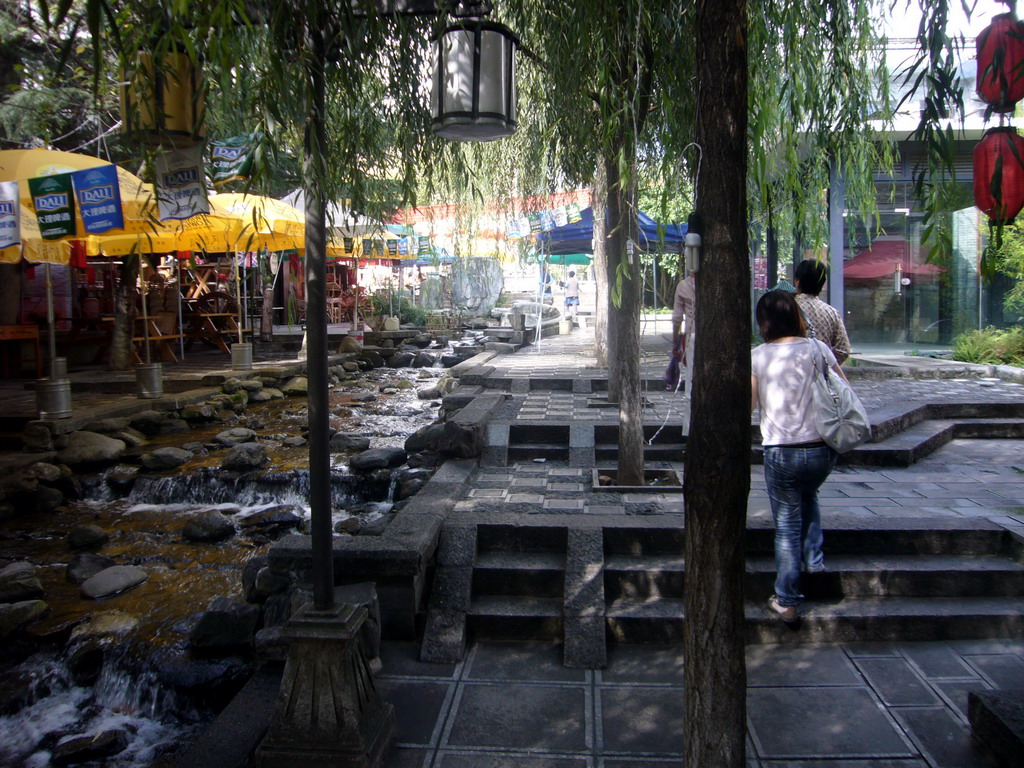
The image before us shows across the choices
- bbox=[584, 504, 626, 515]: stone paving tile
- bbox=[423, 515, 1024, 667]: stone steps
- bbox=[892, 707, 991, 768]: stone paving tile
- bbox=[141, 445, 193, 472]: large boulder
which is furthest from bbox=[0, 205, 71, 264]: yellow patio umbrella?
bbox=[892, 707, 991, 768]: stone paving tile

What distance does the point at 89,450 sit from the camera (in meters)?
9.23

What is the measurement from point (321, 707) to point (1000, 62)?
12.0ft

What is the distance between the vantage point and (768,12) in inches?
135

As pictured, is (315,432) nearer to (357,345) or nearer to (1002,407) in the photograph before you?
(1002,407)

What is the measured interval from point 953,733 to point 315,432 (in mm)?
3030

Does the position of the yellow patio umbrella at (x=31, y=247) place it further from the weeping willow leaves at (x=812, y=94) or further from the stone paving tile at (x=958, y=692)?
the stone paving tile at (x=958, y=692)

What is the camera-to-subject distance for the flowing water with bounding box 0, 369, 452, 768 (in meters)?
4.51

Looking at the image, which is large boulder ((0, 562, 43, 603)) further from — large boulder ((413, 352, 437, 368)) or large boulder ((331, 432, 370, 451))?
large boulder ((413, 352, 437, 368))

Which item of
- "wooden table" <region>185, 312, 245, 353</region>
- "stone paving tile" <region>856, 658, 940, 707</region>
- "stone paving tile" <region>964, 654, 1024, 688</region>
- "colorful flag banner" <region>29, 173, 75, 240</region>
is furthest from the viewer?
"wooden table" <region>185, 312, 245, 353</region>

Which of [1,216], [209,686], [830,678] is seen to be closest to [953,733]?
[830,678]

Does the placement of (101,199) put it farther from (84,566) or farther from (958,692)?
(958,692)

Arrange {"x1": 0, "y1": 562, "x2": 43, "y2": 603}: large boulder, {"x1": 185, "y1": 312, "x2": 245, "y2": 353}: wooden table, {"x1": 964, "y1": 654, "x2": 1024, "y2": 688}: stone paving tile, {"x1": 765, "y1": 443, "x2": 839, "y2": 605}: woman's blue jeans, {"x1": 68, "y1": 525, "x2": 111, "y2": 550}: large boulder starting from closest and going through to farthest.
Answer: {"x1": 964, "y1": 654, "x2": 1024, "y2": 688}: stone paving tile
{"x1": 765, "y1": 443, "x2": 839, "y2": 605}: woman's blue jeans
{"x1": 0, "y1": 562, "x2": 43, "y2": 603}: large boulder
{"x1": 68, "y1": 525, "x2": 111, "y2": 550}: large boulder
{"x1": 185, "y1": 312, "x2": 245, "y2": 353}: wooden table

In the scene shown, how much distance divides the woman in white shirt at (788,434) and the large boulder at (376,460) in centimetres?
561

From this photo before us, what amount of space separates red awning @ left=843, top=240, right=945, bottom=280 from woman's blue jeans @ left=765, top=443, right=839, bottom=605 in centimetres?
1513
